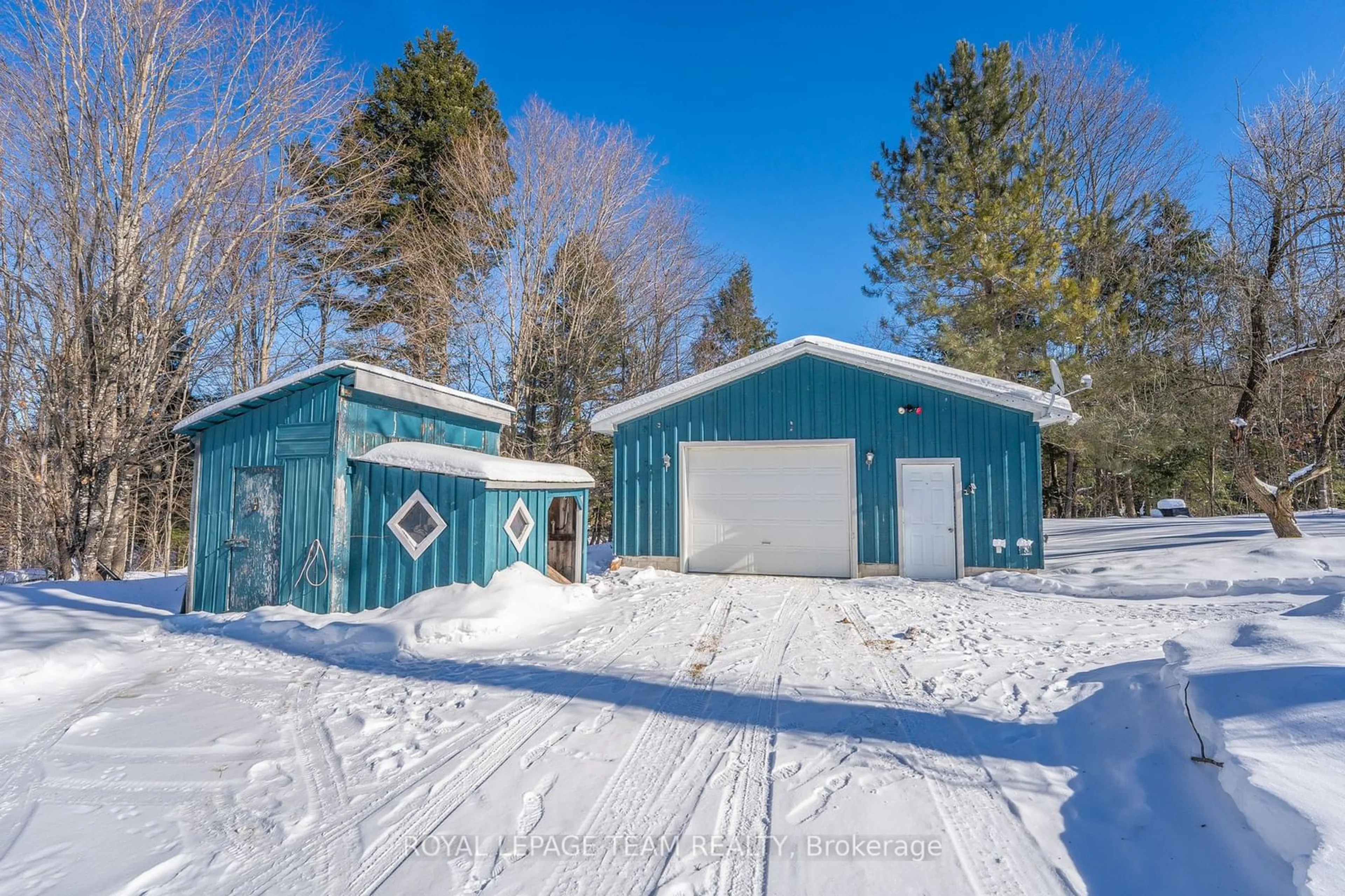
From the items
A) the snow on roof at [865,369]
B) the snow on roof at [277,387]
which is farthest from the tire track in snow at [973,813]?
the snow on roof at [277,387]

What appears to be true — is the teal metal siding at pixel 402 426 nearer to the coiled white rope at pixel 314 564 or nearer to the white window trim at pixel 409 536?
the white window trim at pixel 409 536

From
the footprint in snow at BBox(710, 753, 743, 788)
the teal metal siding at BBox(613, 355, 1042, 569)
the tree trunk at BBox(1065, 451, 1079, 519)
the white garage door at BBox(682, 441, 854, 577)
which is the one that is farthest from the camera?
the tree trunk at BBox(1065, 451, 1079, 519)

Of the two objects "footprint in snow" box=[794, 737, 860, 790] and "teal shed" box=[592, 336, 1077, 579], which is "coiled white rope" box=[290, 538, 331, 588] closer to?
"teal shed" box=[592, 336, 1077, 579]

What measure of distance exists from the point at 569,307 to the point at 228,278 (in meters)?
7.23

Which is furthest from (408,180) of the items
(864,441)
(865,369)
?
(864,441)

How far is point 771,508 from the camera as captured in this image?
8.89m

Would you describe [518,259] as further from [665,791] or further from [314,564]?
[665,791]

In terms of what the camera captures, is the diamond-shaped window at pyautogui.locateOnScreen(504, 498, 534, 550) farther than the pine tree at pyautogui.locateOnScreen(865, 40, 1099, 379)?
No

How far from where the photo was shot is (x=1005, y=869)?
201 cm

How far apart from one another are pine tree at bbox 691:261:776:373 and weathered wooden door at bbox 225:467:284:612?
49.6ft

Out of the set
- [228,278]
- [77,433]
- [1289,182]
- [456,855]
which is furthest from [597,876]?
[228,278]

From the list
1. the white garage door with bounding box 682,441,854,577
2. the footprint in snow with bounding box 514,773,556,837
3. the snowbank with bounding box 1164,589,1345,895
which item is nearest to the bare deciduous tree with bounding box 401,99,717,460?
the white garage door with bounding box 682,441,854,577

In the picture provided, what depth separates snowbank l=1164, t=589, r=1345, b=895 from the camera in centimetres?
173

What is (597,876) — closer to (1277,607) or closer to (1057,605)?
(1057,605)
